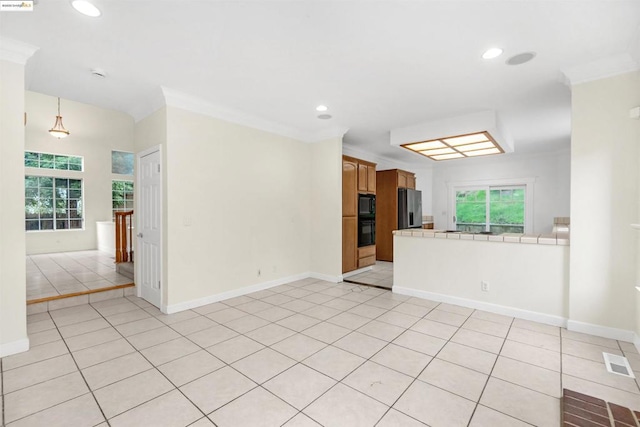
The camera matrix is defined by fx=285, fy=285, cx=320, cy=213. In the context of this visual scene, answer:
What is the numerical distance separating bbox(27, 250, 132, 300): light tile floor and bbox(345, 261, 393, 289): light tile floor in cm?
388

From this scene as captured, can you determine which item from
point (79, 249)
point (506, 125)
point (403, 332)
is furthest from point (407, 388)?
point (79, 249)

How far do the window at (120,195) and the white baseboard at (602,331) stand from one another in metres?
11.0

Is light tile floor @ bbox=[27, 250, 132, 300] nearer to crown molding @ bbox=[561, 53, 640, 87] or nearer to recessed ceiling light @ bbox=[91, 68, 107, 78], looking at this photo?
recessed ceiling light @ bbox=[91, 68, 107, 78]

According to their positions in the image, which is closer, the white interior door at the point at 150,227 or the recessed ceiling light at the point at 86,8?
the recessed ceiling light at the point at 86,8

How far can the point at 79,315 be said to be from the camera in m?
3.47

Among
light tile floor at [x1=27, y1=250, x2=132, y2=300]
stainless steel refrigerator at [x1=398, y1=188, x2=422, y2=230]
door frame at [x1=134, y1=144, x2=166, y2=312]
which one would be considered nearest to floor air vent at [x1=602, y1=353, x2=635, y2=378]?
stainless steel refrigerator at [x1=398, y1=188, x2=422, y2=230]

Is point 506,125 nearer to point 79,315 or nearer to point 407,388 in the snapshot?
point 407,388

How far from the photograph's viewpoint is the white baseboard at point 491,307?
10.6 ft

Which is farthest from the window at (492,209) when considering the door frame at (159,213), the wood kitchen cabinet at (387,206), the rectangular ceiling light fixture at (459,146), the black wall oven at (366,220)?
the door frame at (159,213)

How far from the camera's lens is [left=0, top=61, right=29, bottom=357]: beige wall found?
8.27 ft

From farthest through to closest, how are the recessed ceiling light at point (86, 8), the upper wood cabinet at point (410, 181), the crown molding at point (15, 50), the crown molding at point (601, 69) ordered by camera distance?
1. the upper wood cabinet at point (410, 181)
2. the crown molding at point (601, 69)
3. the crown molding at point (15, 50)
4. the recessed ceiling light at point (86, 8)

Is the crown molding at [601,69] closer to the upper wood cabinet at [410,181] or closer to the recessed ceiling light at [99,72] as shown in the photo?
the upper wood cabinet at [410,181]

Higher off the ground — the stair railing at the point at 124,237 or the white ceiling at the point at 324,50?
the white ceiling at the point at 324,50

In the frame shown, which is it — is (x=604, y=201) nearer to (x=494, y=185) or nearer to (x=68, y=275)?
(x=494, y=185)
